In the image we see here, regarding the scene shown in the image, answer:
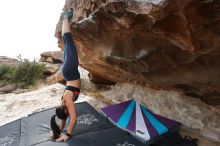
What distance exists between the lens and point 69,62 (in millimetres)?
4488

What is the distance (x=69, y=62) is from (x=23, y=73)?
818 centimetres

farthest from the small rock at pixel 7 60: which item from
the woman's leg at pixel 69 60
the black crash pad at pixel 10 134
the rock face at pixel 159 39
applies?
the woman's leg at pixel 69 60

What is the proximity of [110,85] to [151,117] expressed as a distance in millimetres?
2357

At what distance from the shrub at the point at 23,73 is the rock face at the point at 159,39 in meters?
6.59

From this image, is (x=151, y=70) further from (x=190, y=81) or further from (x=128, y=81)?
(x=128, y=81)

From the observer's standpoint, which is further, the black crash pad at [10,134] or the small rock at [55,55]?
the small rock at [55,55]

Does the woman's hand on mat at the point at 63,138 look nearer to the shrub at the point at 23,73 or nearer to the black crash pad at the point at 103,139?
the black crash pad at the point at 103,139

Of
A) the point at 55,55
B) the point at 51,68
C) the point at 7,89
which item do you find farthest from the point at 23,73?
the point at 55,55

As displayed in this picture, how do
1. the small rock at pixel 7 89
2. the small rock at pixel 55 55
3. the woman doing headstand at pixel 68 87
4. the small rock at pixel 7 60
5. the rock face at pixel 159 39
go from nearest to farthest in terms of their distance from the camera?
1. the rock face at pixel 159 39
2. the woman doing headstand at pixel 68 87
3. the small rock at pixel 7 89
4. the small rock at pixel 55 55
5. the small rock at pixel 7 60

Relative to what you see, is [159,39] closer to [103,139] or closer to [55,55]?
[103,139]

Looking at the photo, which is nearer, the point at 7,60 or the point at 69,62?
the point at 69,62

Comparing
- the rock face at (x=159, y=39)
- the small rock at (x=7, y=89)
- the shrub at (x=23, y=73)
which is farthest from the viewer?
the shrub at (x=23, y=73)

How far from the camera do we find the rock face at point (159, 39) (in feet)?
9.52

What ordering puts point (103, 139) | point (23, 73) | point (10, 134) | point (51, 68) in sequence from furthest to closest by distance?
point (51, 68) < point (23, 73) < point (10, 134) < point (103, 139)
